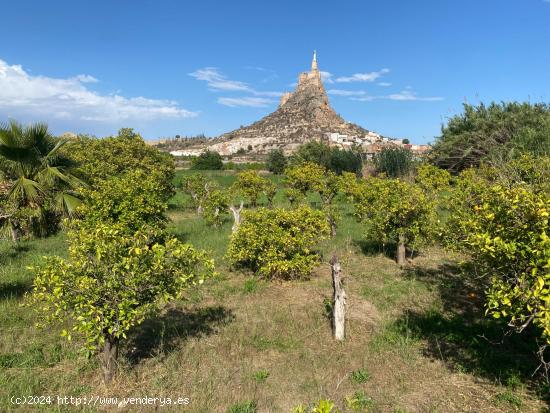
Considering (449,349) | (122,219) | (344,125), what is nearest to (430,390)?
(449,349)

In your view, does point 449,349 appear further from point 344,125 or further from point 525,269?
point 344,125

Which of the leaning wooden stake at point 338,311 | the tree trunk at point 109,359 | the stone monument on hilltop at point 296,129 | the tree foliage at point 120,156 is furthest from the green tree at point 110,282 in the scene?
the stone monument on hilltop at point 296,129

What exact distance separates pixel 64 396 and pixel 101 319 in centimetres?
136

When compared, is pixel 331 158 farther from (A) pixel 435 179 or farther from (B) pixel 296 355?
(B) pixel 296 355

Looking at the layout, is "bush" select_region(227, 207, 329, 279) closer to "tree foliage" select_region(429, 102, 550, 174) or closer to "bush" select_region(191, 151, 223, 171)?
"tree foliage" select_region(429, 102, 550, 174)

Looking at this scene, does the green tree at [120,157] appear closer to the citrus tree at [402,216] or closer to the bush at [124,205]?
the bush at [124,205]

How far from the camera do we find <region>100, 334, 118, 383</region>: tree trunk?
5742 mm

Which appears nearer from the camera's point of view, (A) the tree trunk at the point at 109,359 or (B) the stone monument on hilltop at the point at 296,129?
(A) the tree trunk at the point at 109,359

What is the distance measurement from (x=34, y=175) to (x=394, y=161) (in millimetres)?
39523

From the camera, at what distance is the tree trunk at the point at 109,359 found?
5.74 meters

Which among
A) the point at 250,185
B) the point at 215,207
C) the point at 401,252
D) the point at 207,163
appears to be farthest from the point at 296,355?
the point at 207,163

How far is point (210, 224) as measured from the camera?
69.6 ft

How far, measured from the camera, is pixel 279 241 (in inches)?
433

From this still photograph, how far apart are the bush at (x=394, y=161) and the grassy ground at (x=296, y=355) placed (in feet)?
115
